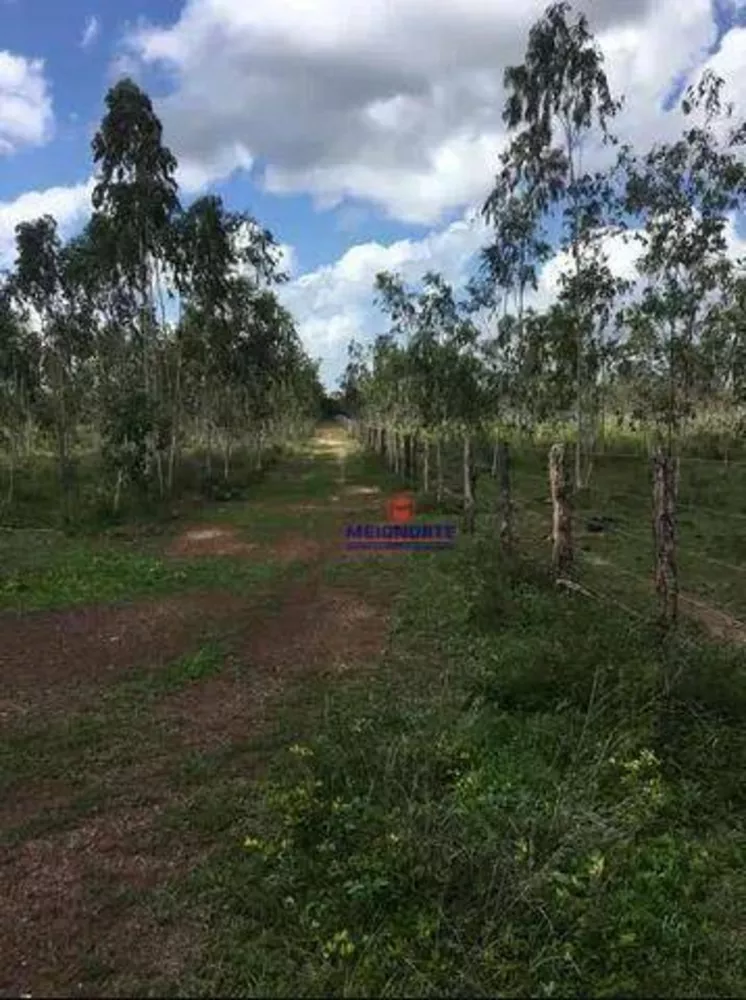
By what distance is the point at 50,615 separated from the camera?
12609 mm

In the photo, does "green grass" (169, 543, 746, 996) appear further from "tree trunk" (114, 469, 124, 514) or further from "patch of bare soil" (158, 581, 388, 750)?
"tree trunk" (114, 469, 124, 514)

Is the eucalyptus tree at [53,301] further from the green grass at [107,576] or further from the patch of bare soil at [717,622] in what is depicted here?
the patch of bare soil at [717,622]

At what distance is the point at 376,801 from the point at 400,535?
1452 cm

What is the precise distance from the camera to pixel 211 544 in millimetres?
19719

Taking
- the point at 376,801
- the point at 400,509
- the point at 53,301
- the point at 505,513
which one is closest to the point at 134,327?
the point at 53,301

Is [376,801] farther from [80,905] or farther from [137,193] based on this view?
[137,193]

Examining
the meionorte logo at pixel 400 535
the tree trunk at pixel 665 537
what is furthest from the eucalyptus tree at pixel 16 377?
the tree trunk at pixel 665 537

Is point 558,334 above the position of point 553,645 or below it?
above

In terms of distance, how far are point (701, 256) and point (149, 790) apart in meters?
24.7

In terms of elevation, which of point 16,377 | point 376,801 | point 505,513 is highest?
point 16,377

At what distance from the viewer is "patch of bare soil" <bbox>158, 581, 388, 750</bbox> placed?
812 centimetres

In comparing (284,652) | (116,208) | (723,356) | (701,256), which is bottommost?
(284,652)

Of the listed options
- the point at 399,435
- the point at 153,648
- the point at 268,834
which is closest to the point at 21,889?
the point at 268,834

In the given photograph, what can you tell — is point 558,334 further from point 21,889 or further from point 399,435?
point 21,889
